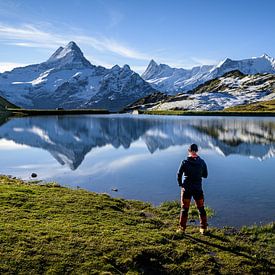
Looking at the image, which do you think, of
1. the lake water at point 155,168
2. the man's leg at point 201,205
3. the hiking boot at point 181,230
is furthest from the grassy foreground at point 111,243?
the lake water at point 155,168

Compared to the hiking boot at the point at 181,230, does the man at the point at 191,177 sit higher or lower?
higher

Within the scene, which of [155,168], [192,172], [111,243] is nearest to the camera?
[111,243]

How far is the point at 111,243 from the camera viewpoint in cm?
1695

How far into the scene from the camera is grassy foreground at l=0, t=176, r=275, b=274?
1511cm

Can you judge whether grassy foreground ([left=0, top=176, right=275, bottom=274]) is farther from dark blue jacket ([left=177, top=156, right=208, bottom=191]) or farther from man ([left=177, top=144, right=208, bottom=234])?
dark blue jacket ([left=177, top=156, right=208, bottom=191])

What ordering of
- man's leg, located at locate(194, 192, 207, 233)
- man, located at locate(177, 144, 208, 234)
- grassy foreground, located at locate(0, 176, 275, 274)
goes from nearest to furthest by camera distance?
grassy foreground, located at locate(0, 176, 275, 274)
man, located at locate(177, 144, 208, 234)
man's leg, located at locate(194, 192, 207, 233)

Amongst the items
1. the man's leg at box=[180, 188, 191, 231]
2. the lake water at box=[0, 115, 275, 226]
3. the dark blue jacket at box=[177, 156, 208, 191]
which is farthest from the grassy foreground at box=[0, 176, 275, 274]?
the lake water at box=[0, 115, 275, 226]

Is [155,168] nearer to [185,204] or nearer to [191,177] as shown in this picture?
[185,204]

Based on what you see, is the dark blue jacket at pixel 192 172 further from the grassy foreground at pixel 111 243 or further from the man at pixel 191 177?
the grassy foreground at pixel 111 243

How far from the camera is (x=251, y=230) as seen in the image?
70.4 feet

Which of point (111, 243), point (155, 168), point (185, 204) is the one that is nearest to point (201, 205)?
point (185, 204)

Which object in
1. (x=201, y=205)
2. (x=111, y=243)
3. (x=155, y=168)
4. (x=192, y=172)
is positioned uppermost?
(x=192, y=172)

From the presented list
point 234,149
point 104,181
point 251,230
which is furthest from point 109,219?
point 234,149

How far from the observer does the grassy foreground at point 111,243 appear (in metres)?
15.1
